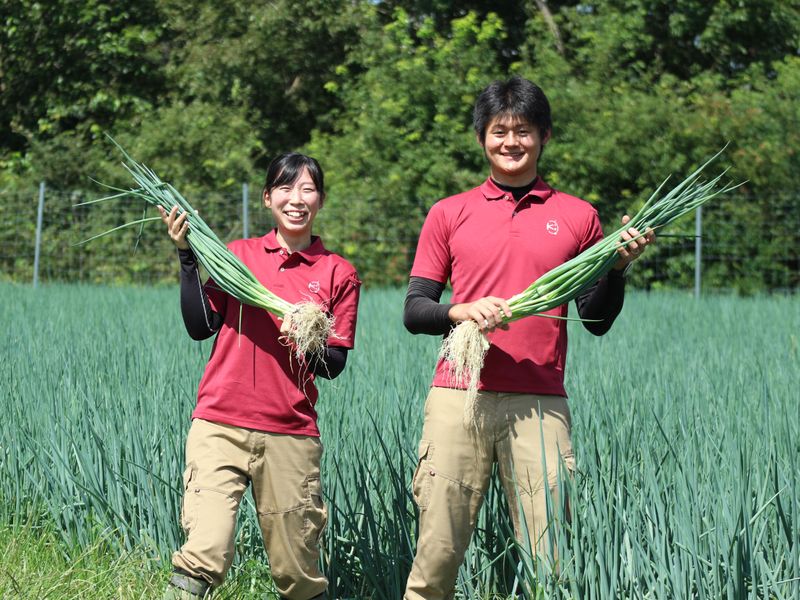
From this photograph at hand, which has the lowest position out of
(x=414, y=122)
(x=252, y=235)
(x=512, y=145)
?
(x=512, y=145)

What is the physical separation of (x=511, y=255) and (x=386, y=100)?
44.5 ft

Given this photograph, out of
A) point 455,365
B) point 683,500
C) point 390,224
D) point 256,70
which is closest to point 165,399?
point 455,365

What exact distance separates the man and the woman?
0.24 m

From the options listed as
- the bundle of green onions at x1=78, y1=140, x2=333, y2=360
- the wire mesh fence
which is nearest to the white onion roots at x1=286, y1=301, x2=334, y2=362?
the bundle of green onions at x1=78, y1=140, x2=333, y2=360

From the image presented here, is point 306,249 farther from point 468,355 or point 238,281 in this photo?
point 468,355

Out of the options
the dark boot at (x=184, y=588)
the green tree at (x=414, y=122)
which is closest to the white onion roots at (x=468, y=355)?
the dark boot at (x=184, y=588)

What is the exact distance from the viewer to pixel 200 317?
97.7 inches

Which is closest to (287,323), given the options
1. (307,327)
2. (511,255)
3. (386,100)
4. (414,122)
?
(307,327)

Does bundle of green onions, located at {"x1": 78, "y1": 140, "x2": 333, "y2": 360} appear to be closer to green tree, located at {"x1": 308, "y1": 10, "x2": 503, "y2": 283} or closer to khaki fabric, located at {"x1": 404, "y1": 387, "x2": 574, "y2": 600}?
khaki fabric, located at {"x1": 404, "y1": 387, "x2": 574, "y2": 600}

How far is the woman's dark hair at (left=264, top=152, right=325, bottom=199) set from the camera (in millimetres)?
2521

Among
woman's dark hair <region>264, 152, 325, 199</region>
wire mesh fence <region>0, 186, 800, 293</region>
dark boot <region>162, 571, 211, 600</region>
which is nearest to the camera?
dark boot <region>162, 571, 211, 600</region>

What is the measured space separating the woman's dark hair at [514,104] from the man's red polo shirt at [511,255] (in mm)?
149

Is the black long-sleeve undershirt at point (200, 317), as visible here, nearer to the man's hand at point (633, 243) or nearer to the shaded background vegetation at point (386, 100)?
the man's hand at point (633, 243)

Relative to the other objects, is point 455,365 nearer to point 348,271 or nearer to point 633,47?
point 348,271
